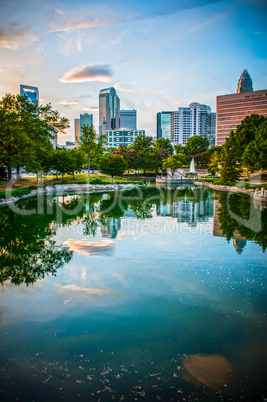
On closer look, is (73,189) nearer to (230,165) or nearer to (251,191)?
(251,191)

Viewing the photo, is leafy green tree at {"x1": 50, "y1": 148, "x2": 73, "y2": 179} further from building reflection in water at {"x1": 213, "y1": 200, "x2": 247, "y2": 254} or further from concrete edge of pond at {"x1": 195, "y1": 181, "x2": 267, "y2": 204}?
building reflection in water at {"x1": 213, "y1": 200, "x2": 247, "y2": 254}

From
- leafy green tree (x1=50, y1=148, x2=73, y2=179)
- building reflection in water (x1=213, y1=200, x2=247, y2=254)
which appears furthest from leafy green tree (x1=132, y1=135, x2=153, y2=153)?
building reflection in water (x1=213, y1=200, x2=247, y2=254)

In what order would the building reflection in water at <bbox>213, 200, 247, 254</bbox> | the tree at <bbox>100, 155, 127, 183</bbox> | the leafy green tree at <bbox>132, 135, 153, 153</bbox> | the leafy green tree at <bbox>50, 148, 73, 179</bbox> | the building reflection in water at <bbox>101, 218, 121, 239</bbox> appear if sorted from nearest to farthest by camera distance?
the building reflection in water at <bbox>213, 200, 247, 254</bbox>
the building reflection in water at <bbox>101, 218, 121, 239</bbox>
the leafy green tree at <bbox>50, 148, 73, 179</bbox>
the tree at <bbox>100, 155, 127, 183</bbox>
the leafy green tree at <bbox>132, 135, 153, 153</bbox>

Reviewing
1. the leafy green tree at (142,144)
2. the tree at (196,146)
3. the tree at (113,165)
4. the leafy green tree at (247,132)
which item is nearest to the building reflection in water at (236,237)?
the tree at (113,165)

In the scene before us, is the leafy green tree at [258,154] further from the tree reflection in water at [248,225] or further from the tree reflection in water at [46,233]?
the tree reflection in water at [46,233]

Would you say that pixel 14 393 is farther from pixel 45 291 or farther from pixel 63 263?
pixel 63 263

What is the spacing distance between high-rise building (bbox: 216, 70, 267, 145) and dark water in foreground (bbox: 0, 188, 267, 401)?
6075 inches

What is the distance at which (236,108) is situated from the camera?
504 feet

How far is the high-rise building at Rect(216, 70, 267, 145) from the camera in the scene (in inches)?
5812

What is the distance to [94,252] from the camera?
11633mm

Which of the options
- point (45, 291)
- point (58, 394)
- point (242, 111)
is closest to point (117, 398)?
point (58, 394)

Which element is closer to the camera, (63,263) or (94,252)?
(63,263)

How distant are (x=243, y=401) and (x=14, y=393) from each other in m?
3.47

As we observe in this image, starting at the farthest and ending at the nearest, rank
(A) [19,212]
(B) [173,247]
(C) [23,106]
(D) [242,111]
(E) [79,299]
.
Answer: (D) [242,111] < (C) [23,106] < (A) [19,212] < (B) [173,247] < (E) [79,299]
